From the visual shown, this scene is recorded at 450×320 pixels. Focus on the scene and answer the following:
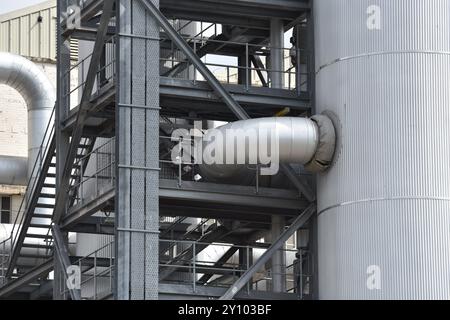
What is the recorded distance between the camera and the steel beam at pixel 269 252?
46000mm

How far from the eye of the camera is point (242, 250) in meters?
53.9

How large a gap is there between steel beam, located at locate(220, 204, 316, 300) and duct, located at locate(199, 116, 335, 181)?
1553mm

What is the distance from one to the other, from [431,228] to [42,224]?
1541 cm

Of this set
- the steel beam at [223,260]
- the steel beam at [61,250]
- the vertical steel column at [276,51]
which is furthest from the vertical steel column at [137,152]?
the steel beam at [223,260]

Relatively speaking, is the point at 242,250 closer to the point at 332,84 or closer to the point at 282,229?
the point at 282,229

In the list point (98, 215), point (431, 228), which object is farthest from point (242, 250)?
point (431, 228)

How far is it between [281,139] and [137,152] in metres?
3.33

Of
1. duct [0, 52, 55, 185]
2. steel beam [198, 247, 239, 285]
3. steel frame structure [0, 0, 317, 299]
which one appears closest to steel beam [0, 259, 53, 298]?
steel frame structure [0, 0, 317, 299]

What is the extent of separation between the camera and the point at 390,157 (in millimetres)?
44500

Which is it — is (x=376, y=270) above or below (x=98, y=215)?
below

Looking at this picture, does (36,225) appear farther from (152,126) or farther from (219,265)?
(152,126)

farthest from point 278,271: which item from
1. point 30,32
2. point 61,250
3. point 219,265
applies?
point 30,32

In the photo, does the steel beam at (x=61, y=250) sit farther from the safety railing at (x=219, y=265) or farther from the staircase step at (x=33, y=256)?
the staircase step at (x=33, y=256)
